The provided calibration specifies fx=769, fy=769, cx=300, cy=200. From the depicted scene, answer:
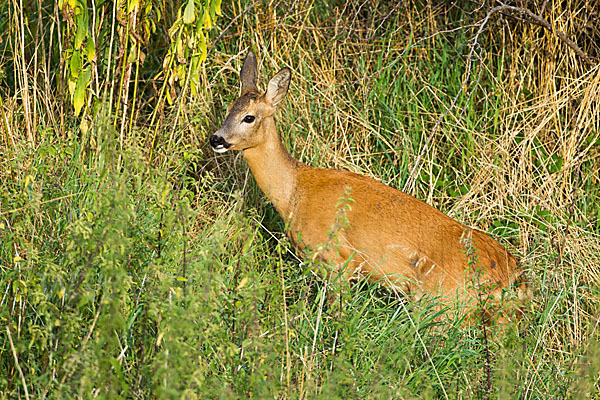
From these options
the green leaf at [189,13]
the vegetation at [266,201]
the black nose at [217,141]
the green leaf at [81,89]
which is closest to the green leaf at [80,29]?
the vegetation at [266,201]

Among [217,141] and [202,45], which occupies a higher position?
[202,45]

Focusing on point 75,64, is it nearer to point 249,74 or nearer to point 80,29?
point 80,29

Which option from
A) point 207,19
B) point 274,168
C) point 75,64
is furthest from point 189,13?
point 274,168

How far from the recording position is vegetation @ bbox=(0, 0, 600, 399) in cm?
292

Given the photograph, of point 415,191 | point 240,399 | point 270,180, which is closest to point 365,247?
point 270,180

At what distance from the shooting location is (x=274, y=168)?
4969 mm

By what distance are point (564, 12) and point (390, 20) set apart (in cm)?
140

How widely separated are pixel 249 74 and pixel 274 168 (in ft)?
2.54

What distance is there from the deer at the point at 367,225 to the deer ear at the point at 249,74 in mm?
195

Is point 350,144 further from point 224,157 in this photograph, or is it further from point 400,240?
point 400,240

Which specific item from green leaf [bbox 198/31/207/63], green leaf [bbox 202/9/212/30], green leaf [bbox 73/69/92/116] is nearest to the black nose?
green leaf [bbox 198/31/207/63]

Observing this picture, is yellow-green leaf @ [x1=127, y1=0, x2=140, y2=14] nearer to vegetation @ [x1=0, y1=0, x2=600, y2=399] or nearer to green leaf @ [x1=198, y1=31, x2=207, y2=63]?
vegetation @ [x1=0, y1=0, x2=600, y2=399]

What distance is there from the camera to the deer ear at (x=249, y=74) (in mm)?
5301

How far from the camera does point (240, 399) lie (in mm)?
2865
